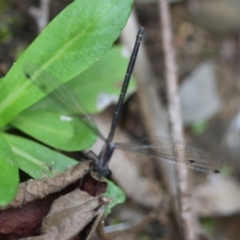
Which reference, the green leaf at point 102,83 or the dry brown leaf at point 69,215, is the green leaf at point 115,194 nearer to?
the dry brown leaf at point 69,215

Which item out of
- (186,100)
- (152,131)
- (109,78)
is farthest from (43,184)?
(186,100)

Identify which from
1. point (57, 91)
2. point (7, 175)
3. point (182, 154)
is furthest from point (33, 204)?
point (182, 154)

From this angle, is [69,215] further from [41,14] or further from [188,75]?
[188,75]

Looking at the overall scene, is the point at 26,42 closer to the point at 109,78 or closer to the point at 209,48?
the point at 109,78

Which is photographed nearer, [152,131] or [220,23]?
[152,131]

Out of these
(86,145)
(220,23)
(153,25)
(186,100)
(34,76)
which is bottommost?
(86,145)

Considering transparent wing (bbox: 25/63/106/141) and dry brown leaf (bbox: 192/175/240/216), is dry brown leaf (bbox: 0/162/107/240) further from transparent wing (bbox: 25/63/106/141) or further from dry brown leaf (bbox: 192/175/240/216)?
dry brown leaf (bbox: 192/175/240/216)
